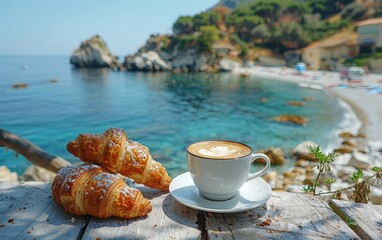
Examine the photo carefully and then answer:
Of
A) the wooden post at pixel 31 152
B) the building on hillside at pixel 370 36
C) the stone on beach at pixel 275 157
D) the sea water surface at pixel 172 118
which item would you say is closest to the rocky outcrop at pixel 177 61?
the building on hillside at pixel 370 36

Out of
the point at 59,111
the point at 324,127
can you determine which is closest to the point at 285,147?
the point at 324,127

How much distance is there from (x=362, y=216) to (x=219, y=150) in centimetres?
89

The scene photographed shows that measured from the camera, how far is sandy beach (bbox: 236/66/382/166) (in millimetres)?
14672

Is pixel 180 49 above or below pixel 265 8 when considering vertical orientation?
below

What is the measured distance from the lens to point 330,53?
5803 cm

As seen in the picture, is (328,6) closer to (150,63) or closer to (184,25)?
(184,25)

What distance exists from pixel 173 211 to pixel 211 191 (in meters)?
0.25

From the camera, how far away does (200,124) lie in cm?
2105

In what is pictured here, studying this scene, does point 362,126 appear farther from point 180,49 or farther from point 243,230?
point 180,49

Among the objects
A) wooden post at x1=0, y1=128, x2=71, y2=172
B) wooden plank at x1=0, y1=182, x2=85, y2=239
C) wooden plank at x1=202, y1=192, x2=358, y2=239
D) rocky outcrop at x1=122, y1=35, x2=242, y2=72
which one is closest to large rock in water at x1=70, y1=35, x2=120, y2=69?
rocky outcrop at x1=122, y1=35, x2=242, y2=72

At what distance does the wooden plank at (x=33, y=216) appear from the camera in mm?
1507

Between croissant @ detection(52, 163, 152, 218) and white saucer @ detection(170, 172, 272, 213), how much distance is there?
0.26 m

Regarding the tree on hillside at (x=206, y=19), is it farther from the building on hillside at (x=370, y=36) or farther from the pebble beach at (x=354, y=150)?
the pebble beach at (x=354, y=150)

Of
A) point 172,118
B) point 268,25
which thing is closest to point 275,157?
point 172,118
